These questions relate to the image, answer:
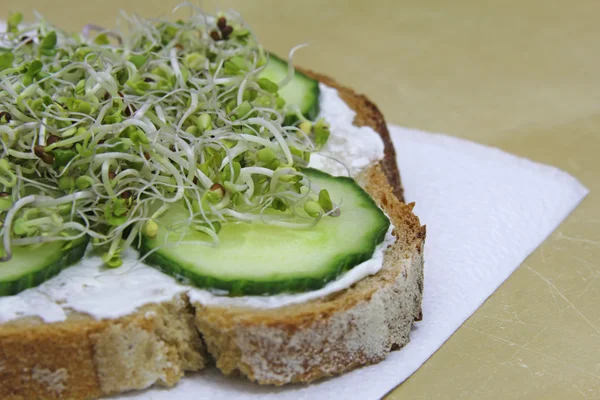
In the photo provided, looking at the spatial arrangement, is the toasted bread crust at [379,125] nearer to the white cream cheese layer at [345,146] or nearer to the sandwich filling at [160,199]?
the white cream cheese layer at [345,146]

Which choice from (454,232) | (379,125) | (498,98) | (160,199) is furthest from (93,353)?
(498,98)

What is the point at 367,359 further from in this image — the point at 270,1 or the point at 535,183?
the point at 270,1

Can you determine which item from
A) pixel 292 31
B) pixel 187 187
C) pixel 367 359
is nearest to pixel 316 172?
pixel 187 187

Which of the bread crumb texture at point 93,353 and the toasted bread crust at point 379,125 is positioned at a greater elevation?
the toasted bread crust at point 379,125

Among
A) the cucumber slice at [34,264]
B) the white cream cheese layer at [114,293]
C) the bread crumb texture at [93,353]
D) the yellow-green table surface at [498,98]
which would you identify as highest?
the cucumber slice at [34,264]

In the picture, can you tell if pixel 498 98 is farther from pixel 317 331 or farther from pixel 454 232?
pixel 317 331

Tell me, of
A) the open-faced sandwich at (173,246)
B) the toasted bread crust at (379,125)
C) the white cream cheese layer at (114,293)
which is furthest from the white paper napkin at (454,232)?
the white cream cheese layer at (114,293)
